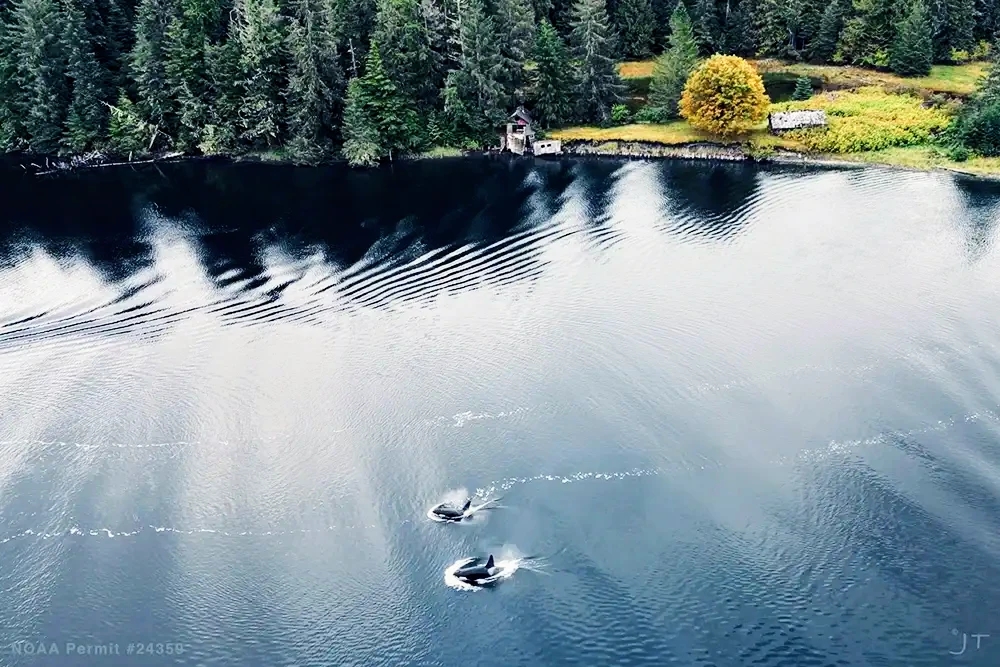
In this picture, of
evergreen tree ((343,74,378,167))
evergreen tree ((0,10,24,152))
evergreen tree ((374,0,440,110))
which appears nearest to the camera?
evergreen tree ((343,74,378,167))

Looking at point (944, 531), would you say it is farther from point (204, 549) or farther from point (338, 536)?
point (204, 549)

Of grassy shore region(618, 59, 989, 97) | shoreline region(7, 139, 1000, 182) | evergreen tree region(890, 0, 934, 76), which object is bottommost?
shoreline region(7, 139, 1000, 182)

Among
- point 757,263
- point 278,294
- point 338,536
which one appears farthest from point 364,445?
point 757,263

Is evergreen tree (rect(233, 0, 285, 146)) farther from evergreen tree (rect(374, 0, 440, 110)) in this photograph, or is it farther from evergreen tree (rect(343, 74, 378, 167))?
evergreen tree (rect(374, 0, 440, 110))

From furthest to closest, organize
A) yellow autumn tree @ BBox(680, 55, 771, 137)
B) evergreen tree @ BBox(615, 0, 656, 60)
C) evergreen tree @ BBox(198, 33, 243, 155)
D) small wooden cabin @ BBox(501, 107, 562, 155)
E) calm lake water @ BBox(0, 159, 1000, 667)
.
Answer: evergreen tree @ BBox(615, 0, 656, 60), small wooden cabin @ BBox(501, 107, 562, 155), evergreen tree @ BBox(198, 33, 243, 155), yellow autumn tree @ BBox(680, 55, 771, 137), calm lake water @ BBox(0, 159, 1000, 667)

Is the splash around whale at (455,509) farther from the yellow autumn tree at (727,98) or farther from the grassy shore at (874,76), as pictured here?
the grassy shore at (874,76)

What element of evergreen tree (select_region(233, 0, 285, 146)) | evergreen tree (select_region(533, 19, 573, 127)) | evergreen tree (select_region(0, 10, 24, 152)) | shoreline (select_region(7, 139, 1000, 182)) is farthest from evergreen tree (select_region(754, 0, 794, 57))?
evergreen tree (select_region(0, 10, 24, 152))
